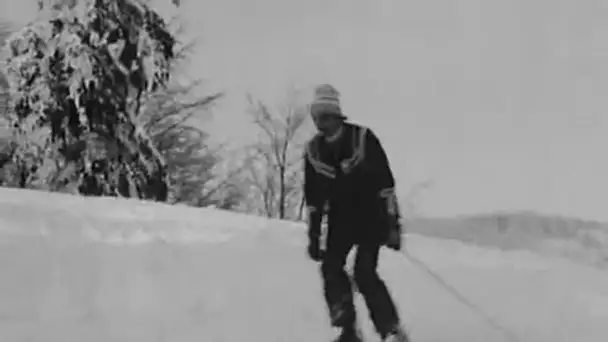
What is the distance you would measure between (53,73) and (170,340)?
13.0 m

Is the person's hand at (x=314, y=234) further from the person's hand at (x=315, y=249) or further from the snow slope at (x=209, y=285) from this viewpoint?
the snow slope at (x=209, y=285)

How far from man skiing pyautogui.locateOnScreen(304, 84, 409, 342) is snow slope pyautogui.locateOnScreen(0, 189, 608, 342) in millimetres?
586

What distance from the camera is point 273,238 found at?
11.7 m

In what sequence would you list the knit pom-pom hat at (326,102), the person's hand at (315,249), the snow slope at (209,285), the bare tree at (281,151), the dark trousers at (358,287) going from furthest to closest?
the bare tree at (281,151) → the snow slope at (209,285) → the person's hand at (315,249) → the dark trousers at (358,287) → the knit pom-pom hat at (326,102)

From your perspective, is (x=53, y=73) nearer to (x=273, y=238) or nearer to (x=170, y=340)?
(x=273, y=238)

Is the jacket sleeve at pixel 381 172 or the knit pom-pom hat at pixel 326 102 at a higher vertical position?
the knit pom-pom hat at pixel 326 102

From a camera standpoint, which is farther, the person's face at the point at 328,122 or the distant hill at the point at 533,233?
the distant hill at the point at 533,233

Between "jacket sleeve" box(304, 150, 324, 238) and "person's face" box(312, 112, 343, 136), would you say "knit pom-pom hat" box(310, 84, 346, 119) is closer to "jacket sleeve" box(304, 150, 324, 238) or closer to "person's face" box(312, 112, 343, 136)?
"person's face" box(312, 112, 343, 136)

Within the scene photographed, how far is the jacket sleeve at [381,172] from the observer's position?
6195 millimetres

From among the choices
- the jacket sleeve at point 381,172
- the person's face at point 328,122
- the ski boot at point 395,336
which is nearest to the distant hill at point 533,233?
the ski boot at point 395,336

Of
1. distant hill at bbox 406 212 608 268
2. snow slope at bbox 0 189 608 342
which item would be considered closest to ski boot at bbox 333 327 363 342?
snow slope at bbox 0 189 608 342

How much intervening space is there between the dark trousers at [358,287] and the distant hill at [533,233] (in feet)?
42.5

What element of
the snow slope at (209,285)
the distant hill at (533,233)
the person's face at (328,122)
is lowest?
the distant hill at (533,233)

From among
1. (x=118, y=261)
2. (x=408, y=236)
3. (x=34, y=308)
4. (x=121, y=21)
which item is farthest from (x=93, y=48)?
(x=34, y=308)
